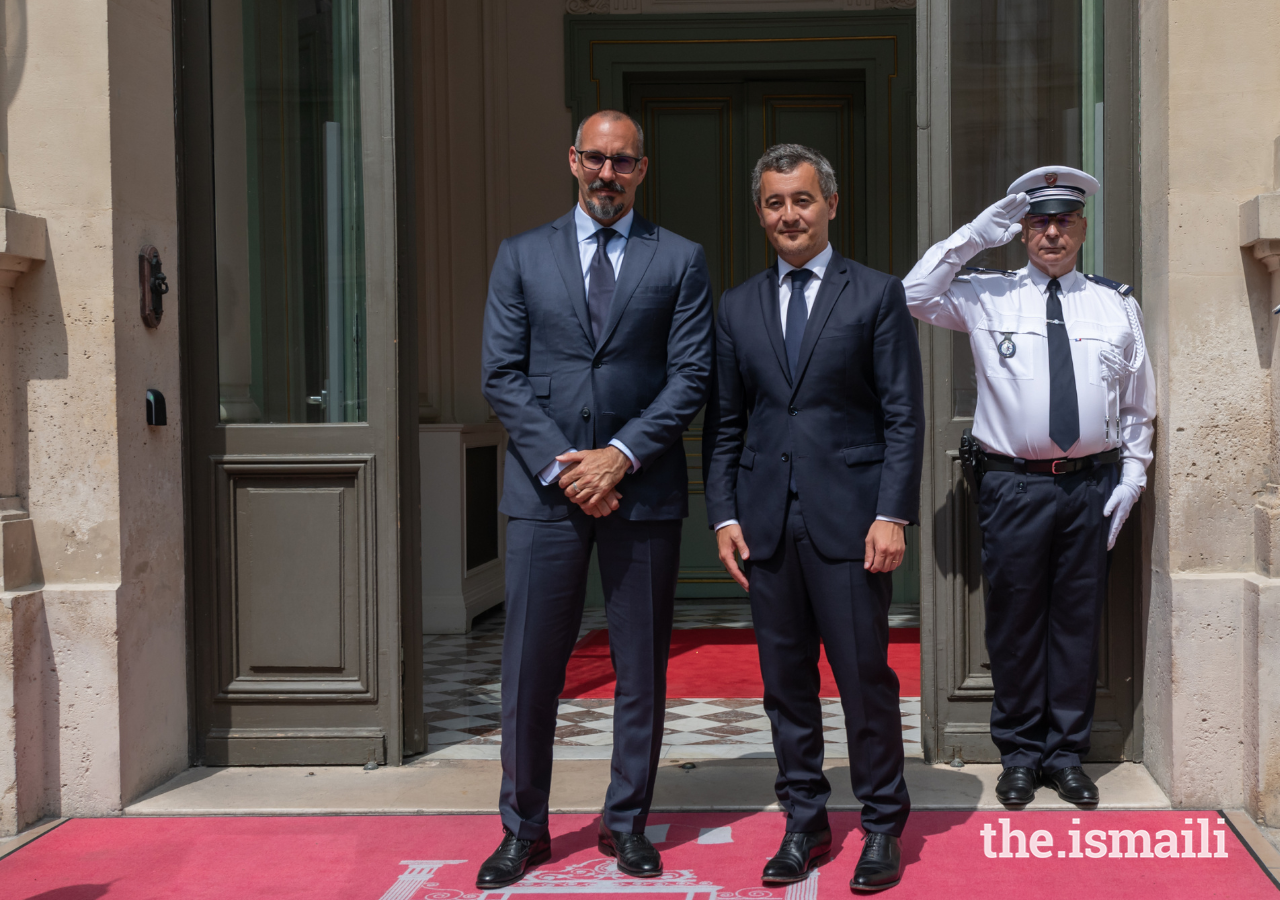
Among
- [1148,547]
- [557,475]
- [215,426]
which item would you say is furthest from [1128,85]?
[215,426]

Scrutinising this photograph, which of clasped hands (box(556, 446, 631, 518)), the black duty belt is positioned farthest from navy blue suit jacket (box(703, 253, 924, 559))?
the black duty belt

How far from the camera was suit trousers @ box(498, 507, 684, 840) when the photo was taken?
10.8 ft

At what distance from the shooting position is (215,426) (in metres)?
4.32

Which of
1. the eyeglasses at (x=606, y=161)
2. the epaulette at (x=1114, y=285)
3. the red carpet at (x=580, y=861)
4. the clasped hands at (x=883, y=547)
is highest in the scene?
the eyeglasses at (x=606, y=161)

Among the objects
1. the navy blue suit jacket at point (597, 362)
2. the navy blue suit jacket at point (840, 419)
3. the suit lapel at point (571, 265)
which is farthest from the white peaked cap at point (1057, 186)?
the suit lapel at point (571, 265)

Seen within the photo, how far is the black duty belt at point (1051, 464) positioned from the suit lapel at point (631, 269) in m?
1.29

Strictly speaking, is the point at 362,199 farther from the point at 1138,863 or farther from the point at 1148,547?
the point at 1138,863

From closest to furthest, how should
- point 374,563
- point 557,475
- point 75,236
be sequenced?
point 557,475
point 75,236
point 374,563

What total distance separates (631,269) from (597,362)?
262mm

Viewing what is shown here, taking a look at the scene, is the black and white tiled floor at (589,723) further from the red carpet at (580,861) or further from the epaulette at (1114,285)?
the epaulette at (1114,285)

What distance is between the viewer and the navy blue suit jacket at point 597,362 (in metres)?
3.25

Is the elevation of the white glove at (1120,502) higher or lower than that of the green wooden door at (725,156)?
lower

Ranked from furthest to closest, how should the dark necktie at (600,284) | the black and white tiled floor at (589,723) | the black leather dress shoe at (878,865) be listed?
the black and white tiled floor at (589,723), the dark necktie at (600,284), the black leather dress shoe at (878,865)

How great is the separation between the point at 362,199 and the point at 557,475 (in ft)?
5.39
